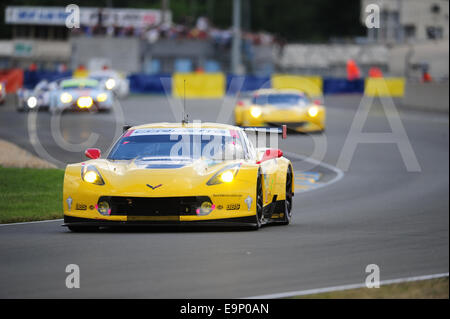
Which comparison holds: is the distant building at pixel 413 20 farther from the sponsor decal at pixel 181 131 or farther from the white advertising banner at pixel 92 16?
the sponsor decal at pixel 181 131

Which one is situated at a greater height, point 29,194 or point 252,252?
point 252,252

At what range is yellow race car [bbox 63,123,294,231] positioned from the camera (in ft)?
36.1

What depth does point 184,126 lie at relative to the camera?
40.9 feet

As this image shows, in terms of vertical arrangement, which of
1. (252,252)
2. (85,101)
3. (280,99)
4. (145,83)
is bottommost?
(252,252)

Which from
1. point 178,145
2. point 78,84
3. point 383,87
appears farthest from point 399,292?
point 383,87

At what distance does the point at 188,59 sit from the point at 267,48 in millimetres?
6802

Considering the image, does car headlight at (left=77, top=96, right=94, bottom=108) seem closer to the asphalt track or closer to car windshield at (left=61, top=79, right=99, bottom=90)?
car windshield at (left=61, top=79, right=99, bottom=90)

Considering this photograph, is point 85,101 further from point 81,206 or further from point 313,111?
point 81,206

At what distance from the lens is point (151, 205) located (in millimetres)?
11008

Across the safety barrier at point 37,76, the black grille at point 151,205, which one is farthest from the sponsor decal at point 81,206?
the safety barrier at point 37,76

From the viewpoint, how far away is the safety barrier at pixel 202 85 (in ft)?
198

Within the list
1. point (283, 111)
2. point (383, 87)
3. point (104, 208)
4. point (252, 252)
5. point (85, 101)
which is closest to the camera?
point (252, 252)

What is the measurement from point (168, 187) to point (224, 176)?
2.06 ft

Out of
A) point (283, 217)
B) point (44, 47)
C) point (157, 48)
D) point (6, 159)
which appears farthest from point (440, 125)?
point (44, 47)
